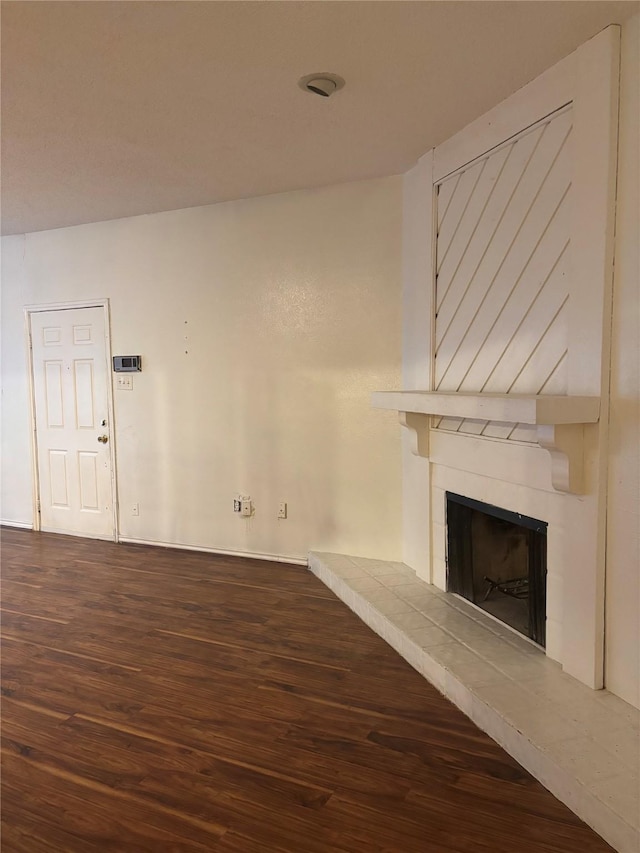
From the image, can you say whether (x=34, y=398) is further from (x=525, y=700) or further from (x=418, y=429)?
(x=525, y=700)

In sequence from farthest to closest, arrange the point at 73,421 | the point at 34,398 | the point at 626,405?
the point at 34,398 → the point at 73,421 → the point at 626,405

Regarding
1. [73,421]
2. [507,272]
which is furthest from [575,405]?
[73,421]

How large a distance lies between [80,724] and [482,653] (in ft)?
5.72

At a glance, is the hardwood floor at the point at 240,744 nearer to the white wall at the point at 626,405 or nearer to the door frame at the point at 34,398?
the white wall at the point at 626,405

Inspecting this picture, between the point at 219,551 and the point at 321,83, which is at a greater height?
the point at 321,83

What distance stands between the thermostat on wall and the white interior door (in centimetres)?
17

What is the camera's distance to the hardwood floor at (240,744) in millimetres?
1802

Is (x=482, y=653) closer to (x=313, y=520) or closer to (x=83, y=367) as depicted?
(x=313, y=520)

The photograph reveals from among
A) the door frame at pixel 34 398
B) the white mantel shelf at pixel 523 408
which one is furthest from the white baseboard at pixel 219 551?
the white mantel shelf at pixel 523 408

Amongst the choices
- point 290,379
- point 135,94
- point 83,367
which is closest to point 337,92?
point 135,94

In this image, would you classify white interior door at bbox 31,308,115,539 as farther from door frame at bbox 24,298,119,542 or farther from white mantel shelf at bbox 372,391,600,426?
white mantel shelf at bbox 372,391,600,426

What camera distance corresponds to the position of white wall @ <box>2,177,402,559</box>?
4004 mm

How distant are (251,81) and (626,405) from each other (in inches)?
82.1

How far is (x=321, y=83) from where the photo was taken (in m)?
2.60
